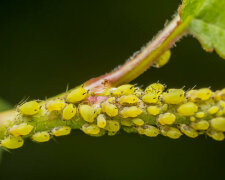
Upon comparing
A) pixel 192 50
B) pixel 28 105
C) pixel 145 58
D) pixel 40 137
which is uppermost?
pixel 192 50

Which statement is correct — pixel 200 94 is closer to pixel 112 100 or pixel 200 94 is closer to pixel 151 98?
pixel 151 98

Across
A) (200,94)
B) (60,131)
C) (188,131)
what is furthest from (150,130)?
(60,131)

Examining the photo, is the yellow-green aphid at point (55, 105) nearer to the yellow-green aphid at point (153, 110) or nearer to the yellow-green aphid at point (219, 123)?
the yellow-green aphid at point (153, 110)

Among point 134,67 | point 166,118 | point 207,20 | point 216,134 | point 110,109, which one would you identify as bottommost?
point 216,134

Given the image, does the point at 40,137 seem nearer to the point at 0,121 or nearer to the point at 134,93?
the point at 0,121

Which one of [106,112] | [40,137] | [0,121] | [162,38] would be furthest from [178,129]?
[0,121]

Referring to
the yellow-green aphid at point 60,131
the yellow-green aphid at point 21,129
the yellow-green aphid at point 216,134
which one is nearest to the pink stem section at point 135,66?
the yellow-green aphid at point 60,131
